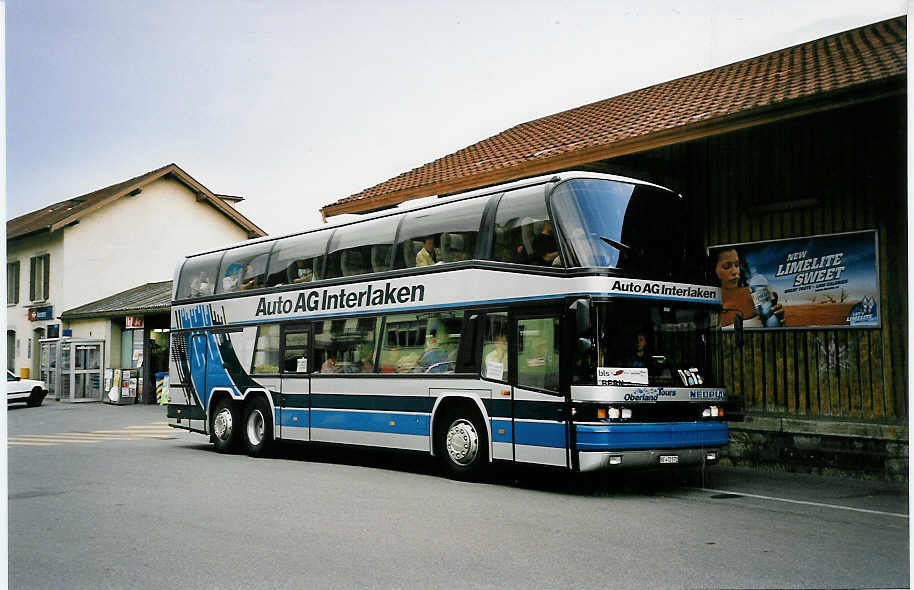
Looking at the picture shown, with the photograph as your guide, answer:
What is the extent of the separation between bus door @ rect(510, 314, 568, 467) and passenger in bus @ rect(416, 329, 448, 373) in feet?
3.98

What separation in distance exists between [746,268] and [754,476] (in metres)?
3.17

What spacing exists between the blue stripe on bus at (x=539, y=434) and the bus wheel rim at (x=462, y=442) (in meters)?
0.74

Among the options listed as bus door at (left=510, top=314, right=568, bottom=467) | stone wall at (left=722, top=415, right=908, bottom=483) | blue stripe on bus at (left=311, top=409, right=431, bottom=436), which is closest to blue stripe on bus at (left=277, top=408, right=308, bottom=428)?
blue stripe on bus at (left=311, top=409, right=431, bottom=436)

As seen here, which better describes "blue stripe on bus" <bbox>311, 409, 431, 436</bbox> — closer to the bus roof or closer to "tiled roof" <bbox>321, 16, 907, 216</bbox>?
the bus roof

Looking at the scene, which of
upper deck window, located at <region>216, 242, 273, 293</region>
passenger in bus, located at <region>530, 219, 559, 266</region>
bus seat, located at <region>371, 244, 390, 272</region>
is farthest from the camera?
upper deck window, located at <region>216, 242, 273, 293</region>

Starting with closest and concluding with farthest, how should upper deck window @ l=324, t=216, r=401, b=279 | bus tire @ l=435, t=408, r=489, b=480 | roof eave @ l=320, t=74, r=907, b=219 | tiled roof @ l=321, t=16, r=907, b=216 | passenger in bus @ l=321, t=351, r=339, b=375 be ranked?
roof eave @ l=320, t=74, r=907, b=219 < tiled roof @ l=321, t=16, r=907, b=216 < bus tire @ l=435, t=408, r=489, b=480 < upper deck window @ l=324, t=216, r=401, b=279 < passenger in bus @ l=321, t=351, r=339, b=375

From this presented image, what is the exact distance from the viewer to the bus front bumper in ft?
31.3

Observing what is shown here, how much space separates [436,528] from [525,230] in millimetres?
4005

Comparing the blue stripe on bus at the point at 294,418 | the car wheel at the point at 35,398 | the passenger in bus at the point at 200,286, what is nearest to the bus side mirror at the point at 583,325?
the blue stripe on bus at the point at 294,418

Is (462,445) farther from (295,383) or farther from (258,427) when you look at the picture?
(258,427)

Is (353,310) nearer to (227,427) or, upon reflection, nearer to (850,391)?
(227,427)

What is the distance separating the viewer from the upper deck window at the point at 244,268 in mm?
14594

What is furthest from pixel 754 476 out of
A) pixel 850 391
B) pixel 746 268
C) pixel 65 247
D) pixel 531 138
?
pixel 65 247

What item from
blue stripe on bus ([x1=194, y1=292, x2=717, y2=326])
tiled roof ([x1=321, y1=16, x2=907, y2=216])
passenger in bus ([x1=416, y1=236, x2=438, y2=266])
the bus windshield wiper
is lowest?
blue stripe on bus ([x1=194, y1=292, x2=717, y2=326])
